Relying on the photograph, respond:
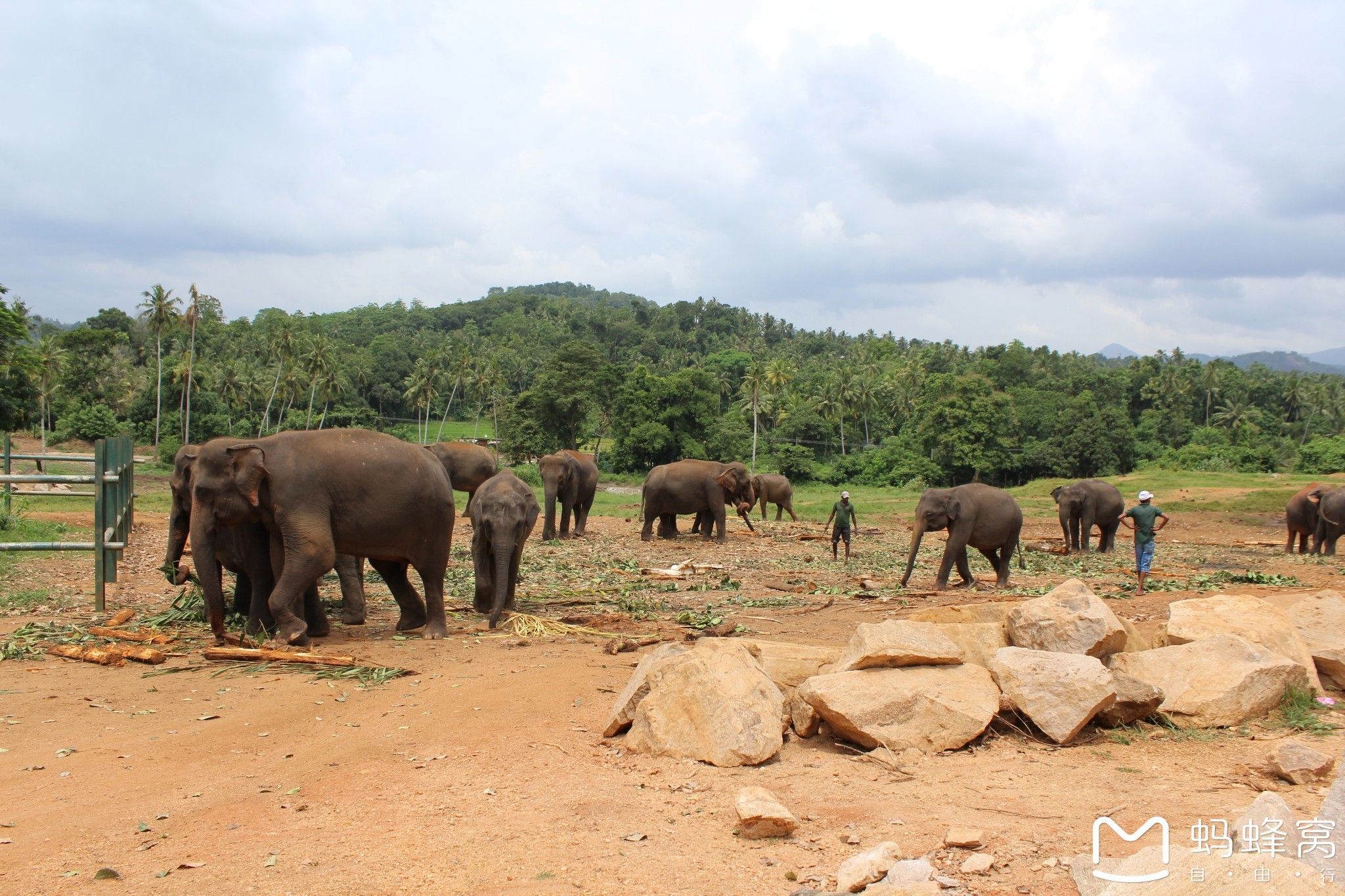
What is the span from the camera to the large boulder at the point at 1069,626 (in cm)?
806

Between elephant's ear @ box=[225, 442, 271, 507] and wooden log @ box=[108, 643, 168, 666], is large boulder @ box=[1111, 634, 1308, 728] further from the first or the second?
wooden log @ box=[108, 643, 168, 666]

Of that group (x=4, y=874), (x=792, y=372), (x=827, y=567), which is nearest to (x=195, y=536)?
(x=4, y=874)

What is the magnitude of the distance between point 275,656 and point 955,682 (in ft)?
20.8

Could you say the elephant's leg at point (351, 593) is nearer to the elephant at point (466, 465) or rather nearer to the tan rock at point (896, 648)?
the tan rock at point (896, 648)

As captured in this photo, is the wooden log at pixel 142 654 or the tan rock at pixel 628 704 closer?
the tan rock at pixel 628 704

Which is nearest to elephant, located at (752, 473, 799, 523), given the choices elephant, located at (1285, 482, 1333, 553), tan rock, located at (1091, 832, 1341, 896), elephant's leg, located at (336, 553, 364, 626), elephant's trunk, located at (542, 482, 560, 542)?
elephant's trunk, located at (542, 482, 560, 542)

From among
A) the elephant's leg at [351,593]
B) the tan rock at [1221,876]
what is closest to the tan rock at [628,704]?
the tan rock at [1221,876]

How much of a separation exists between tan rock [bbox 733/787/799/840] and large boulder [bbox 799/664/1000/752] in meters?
1.70

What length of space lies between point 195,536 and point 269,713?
10.3 ft

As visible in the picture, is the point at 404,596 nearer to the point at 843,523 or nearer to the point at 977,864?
the point at 977,864

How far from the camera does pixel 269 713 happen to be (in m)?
7.49

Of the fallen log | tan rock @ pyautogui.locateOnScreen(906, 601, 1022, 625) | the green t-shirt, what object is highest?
the green t-shirt

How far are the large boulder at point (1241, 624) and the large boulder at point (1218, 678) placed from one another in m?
0.31

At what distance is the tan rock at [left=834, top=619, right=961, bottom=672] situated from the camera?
23.9 ft
